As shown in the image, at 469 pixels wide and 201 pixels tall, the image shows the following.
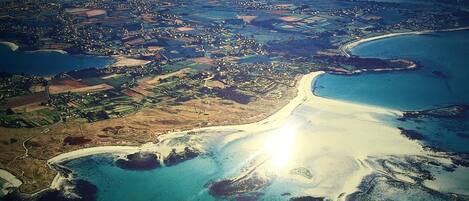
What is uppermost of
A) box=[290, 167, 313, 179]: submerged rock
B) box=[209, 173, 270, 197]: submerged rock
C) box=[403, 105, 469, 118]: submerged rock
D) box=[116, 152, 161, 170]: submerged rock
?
Result: box=[403, 105, 469, 118]: submerged rock

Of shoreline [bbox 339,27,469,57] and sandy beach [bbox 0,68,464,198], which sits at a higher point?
shoreline [bbox 339,27,469,57]

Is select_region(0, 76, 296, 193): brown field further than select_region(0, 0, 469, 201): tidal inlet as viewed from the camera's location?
Yes

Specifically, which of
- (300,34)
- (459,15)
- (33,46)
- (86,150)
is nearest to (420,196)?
(86,150)

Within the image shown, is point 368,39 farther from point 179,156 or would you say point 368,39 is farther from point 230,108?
point 179,156

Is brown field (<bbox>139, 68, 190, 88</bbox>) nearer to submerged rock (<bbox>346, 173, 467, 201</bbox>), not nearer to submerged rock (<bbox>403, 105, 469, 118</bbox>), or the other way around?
submerged rock (<bbox>403, 105, 469, 118</bbox>)

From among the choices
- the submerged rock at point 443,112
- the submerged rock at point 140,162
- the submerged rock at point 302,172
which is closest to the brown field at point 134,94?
the submerged rock at point 140,162

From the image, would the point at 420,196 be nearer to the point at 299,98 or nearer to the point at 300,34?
the point at 299,98

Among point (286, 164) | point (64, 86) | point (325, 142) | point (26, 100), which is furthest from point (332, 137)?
point (26, 100)

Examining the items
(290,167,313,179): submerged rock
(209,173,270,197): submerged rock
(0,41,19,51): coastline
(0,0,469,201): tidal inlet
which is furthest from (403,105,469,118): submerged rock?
(0,41,19,51): coastline
